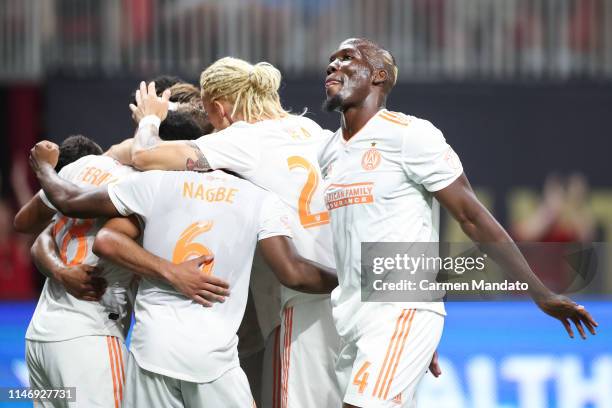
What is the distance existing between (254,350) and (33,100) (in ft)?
21.8

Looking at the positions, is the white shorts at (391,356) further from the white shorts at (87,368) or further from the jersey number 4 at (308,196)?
the white shorts at (87,368)

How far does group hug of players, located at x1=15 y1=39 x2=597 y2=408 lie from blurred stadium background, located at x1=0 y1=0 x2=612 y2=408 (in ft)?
17.9

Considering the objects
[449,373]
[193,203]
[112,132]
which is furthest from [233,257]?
[112,132]

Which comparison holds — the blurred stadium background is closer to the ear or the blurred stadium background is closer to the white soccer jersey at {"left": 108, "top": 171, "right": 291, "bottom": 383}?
the ear

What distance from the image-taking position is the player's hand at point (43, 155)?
4.55 metres

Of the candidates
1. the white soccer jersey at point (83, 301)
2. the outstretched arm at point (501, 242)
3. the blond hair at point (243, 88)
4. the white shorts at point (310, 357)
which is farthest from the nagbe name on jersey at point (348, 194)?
the white soccer jersey at point (83, 301)

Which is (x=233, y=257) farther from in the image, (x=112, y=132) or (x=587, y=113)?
(x=587, y=113)

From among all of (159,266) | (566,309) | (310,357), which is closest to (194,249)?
(159,266)

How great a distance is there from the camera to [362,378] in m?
3.99

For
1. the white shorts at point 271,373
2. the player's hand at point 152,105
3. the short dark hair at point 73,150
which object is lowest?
the white shorts at point 271,373

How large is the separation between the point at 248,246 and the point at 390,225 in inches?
22.9

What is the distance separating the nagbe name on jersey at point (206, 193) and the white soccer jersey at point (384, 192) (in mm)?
438

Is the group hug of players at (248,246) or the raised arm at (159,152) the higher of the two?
the raised arm at (159,152)

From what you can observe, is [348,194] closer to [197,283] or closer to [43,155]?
[197,283]
